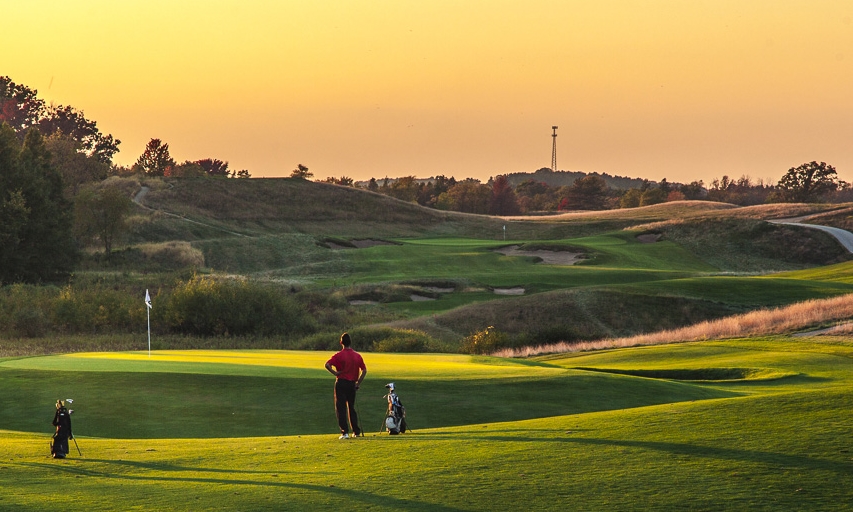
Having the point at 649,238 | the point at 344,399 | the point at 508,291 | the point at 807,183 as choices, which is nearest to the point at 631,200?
the point at 807,183

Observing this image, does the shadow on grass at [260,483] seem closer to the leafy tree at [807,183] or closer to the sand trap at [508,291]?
the sand trap at [508,291]

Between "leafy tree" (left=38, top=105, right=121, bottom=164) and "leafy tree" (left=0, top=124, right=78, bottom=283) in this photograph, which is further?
"leafy tree" (left=38, top=105, right=121, bottom=164)

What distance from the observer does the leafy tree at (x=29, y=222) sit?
74688 mm

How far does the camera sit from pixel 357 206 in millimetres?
137125

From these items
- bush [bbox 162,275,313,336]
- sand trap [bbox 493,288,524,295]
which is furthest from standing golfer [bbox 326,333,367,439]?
sand trap [bbox 493,288,524,295]

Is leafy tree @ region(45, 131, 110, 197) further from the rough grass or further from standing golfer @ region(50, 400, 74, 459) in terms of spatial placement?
standing golfer @ region(50, 400, 74, 459)

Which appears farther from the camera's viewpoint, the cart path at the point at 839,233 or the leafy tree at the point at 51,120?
the leafy tree at the point at 51,120

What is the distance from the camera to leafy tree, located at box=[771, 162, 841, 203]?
166 meters

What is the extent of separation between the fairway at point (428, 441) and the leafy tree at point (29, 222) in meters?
51.0

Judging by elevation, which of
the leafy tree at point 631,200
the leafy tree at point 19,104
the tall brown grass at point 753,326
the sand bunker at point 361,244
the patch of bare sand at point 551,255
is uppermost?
the leafy tree at point 19,104

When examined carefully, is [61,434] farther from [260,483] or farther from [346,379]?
[346,379]

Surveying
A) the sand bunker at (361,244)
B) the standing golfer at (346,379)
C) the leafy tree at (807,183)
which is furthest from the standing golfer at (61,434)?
the leafy tree at (807,183)

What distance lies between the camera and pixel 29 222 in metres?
76.8

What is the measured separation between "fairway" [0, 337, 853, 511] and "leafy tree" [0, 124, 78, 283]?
167ft
